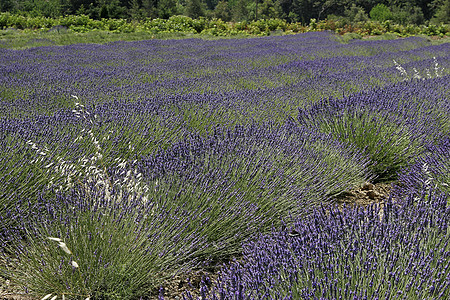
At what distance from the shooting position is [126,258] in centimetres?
173

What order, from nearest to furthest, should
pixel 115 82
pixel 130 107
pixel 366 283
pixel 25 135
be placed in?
pixel 366 283
pixel 25 135
pixel 130 107
pixel 115 82

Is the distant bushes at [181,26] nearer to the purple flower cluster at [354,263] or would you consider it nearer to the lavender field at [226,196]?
the lavender field at [226,196]

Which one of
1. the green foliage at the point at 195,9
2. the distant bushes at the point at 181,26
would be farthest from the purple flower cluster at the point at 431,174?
the green foliage at the point at 195,9

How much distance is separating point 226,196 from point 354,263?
910mm

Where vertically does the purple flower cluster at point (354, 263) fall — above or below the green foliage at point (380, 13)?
above

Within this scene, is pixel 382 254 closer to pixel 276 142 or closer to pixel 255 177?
pixel 255 177

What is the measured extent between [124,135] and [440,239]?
90.3 inches

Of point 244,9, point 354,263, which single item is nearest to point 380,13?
point 244,9

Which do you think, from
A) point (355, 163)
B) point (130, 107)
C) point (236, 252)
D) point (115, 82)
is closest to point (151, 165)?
point (236, 252)

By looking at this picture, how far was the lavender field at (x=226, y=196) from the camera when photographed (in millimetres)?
1473

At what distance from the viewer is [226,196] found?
219cm

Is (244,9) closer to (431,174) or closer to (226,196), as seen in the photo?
(431,174)

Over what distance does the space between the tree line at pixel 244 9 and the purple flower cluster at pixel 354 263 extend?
2495cm

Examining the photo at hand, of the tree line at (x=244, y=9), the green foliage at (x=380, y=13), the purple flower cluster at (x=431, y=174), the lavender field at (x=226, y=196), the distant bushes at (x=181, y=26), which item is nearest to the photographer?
the lavender field at (x=226, y=196)
